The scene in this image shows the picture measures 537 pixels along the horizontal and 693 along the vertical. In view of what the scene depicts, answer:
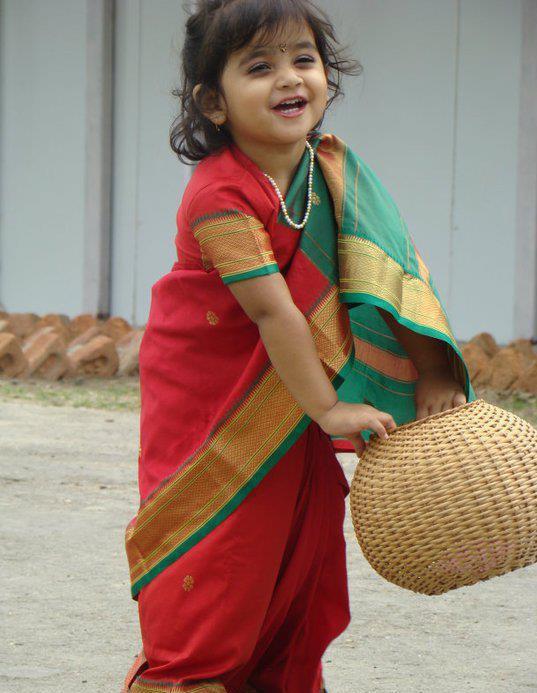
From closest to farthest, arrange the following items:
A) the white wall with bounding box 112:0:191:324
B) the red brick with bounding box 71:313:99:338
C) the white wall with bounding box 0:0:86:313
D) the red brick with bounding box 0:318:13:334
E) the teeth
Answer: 1. the teeth
2. the red brick with bounding box 0:318:13:334
3. the red brick with bounding box 71:313:99:338
4. the white wall with bounding box 112:0:191:324
5. the white wall with bounding box 0:0:86:313

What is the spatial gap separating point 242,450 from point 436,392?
40cm

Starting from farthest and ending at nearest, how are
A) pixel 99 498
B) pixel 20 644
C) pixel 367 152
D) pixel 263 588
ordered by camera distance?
pixel 367 152, pixel 99 498, pixel 20 644, pixel 263 588

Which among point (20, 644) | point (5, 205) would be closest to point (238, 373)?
point (20, 644)

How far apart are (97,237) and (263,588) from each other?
6714 mm

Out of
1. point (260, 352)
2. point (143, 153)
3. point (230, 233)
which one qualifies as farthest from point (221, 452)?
point (143, 153)

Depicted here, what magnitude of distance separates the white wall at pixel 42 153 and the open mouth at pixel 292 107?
7.05 metres

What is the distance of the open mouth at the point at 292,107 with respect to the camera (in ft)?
7.38

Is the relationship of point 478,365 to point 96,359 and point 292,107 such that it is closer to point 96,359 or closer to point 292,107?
point 96,359

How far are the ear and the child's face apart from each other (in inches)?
1.5

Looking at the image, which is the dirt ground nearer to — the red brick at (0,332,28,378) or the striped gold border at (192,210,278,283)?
the striped gold border at (192,210,278,283)

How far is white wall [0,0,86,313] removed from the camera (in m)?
9.19

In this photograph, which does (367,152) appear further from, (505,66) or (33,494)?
(33,494)

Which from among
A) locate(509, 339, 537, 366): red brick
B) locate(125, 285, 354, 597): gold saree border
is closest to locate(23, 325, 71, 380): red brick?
locate(509, 339, 537, 366): red brick

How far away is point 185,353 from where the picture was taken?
2.38m
